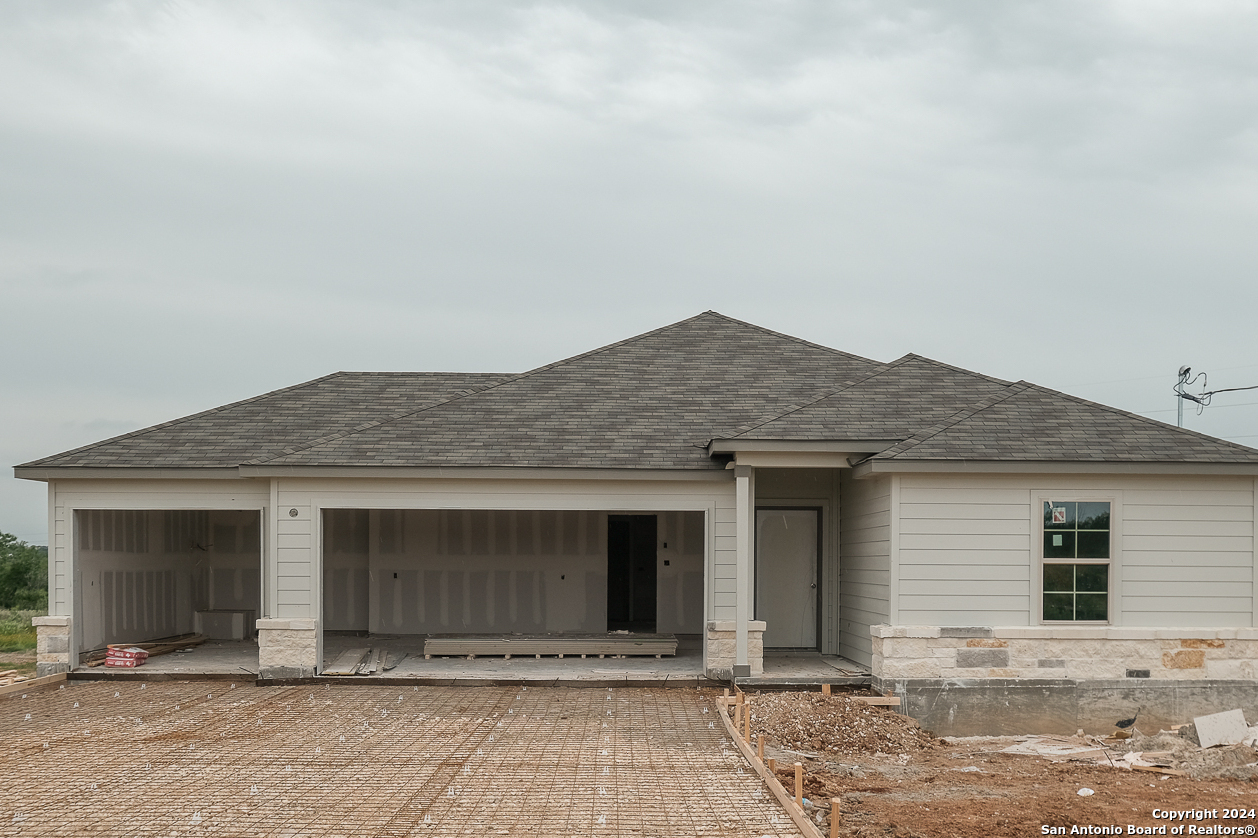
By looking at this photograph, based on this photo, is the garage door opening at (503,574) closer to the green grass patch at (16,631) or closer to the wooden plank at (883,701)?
the wooden plank at (883,701)

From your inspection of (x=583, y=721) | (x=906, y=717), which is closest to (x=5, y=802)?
(x=583, y=721)

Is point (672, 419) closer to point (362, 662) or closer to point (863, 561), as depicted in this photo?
point (863, 561)

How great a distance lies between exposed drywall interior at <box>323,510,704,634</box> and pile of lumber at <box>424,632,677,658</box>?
2019mm

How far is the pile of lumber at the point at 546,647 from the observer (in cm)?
1500

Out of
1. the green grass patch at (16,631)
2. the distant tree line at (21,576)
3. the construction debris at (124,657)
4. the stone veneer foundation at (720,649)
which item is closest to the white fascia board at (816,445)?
the stone veneer foundation at (720,649)

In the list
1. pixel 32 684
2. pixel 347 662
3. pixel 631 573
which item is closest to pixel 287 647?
pixel 347 662

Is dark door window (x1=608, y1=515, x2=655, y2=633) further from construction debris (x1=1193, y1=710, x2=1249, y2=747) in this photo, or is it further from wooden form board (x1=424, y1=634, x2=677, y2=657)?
construction debris (x1=1193, y1=710, x2=1249, y2=747)

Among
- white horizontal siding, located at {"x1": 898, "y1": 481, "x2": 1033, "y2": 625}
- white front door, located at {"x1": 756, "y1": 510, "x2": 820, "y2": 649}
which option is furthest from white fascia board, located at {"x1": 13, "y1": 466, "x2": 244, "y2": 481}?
white horizontal siding, located at {"x1": 898, "y1": 481, "x2": 1033, "y2": 625}

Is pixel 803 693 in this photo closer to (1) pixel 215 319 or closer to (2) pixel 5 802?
(2) pixel 5 802

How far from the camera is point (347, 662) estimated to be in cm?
1390

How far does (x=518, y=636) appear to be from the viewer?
15.7 metres

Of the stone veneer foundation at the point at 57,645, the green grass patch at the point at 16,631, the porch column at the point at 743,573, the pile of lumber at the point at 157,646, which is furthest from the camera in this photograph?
the green grass patch at the point at 16,631

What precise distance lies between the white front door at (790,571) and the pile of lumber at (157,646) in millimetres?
8866

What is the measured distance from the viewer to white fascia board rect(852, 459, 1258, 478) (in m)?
11.8
